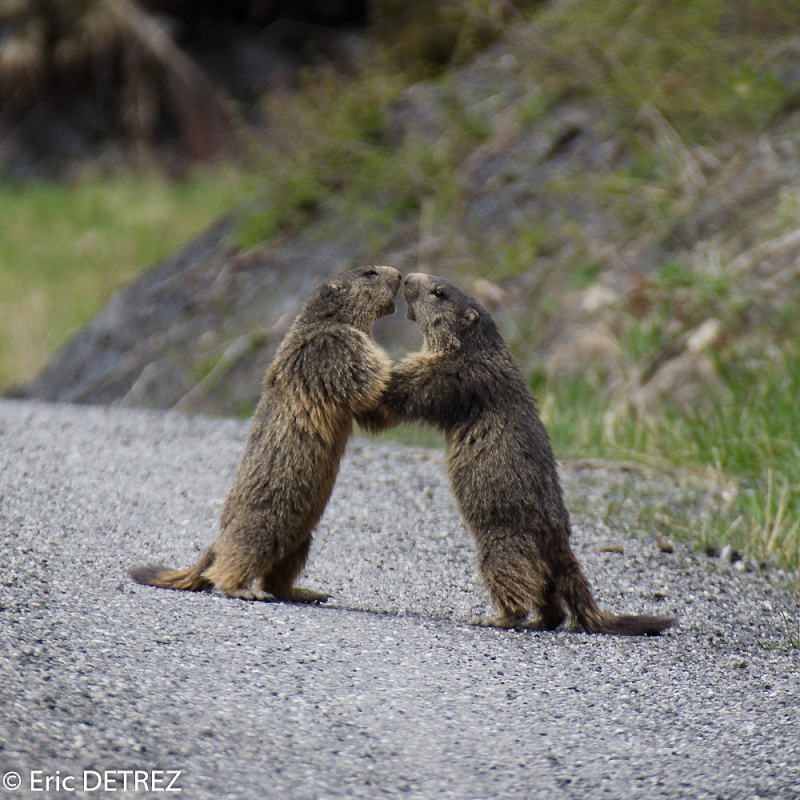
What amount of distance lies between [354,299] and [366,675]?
5.38ft

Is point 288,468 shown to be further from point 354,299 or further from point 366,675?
point 366,675

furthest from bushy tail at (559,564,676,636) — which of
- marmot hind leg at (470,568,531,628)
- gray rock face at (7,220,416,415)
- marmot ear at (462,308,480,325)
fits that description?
gray rock face at (7,220,416,415)

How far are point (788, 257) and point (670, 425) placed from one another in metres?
1.73

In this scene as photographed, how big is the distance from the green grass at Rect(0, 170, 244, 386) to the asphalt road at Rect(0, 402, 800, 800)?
22.5 feet

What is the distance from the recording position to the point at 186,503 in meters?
5.21

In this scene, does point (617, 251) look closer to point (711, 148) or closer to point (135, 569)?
point (711, 148)

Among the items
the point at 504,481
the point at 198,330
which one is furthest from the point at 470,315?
the point at 198,330

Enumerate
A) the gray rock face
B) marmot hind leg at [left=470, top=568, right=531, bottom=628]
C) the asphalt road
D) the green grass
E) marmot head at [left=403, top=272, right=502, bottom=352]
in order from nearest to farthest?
the asphalt road, marmot hind leg at [left=470, top=568, right=531, bottom=628], marmot head at [left=403, top=272, right=502, bottom=352], the gray rock face, the green grass

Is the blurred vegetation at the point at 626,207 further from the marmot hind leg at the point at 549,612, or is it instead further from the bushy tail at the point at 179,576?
the bushy tail at the point at 179,576

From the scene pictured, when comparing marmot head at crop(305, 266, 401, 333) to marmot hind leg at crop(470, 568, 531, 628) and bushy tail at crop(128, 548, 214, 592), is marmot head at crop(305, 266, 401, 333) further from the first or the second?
marmot hind leg at crop(470, 568, 531, 628)

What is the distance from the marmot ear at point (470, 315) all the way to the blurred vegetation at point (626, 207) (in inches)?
60.3

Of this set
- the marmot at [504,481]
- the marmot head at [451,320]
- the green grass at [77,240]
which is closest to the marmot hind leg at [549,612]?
the marmot at [504,481]

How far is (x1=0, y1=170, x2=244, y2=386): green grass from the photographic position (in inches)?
457

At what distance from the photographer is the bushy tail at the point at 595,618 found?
3.82 meters
